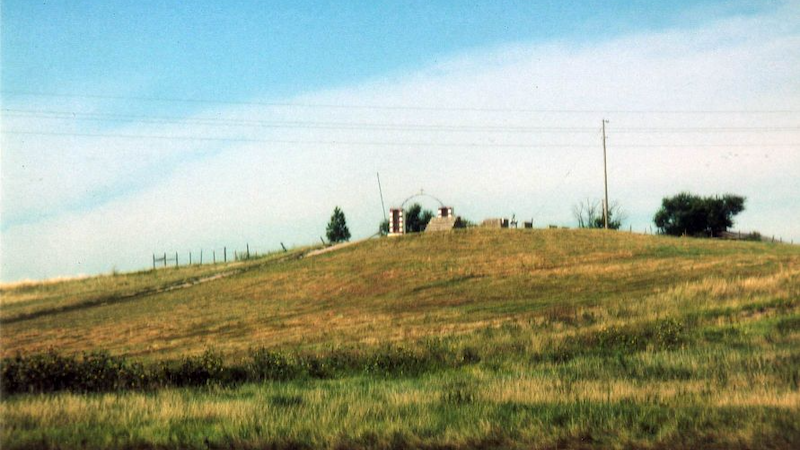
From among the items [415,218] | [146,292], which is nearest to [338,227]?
[415,218]

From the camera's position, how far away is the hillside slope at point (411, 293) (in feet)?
98.3

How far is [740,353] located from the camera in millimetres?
15422

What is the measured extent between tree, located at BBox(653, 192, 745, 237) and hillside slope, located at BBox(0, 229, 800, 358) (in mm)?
50076

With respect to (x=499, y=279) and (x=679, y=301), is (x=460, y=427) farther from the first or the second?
(x=499, y=279)

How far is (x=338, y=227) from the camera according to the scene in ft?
371

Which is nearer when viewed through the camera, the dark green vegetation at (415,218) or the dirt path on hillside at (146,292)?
the dirt path on hillside at (146,292)

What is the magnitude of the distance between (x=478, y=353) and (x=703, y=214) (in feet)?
342

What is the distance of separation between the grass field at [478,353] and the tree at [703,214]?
199 ft

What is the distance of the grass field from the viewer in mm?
9195

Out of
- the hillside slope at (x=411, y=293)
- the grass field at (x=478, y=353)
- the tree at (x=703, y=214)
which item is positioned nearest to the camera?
the grass field at (x=478, y=353)

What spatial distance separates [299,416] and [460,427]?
2.38m

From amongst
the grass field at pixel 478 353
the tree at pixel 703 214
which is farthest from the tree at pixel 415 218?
the grass field at pixel 478 353

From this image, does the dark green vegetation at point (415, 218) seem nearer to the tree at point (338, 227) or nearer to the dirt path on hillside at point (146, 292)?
the tree at point (338, 227)

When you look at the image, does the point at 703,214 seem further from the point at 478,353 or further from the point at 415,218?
the point at 478,353
